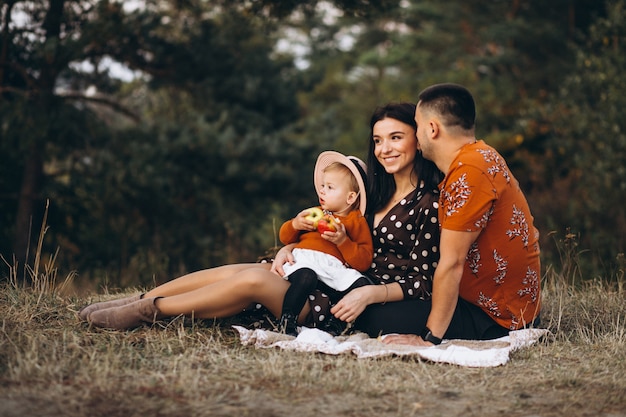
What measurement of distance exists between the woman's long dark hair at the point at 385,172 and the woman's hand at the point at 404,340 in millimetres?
765

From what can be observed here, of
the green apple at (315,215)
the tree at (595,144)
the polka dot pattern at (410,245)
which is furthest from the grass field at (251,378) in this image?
the tree at (595,144)

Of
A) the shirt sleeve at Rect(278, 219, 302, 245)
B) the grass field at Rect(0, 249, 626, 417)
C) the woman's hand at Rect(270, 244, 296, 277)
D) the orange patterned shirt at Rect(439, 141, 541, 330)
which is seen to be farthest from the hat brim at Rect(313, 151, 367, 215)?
the grass field at Rect(0, 249, 626, 417)

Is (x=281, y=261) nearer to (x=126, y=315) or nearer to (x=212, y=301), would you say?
(x=212, y=301)

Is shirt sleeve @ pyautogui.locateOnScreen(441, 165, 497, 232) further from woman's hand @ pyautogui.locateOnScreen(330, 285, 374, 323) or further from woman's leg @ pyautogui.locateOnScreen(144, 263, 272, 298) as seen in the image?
woman's leg @ pyautogui.locateOnScreen(144, 263, 272, 298)

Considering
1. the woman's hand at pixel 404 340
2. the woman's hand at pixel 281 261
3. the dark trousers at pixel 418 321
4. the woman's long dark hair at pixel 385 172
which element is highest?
the woman's long dark hair at pixel 385 172

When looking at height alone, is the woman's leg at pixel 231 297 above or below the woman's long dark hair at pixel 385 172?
below

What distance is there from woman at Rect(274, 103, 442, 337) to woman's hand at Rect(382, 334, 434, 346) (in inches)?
3.5

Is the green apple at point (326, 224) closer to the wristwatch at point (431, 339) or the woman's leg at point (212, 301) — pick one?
the woman's leg at point (212, 301)

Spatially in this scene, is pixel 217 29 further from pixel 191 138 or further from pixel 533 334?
pixel 533 334

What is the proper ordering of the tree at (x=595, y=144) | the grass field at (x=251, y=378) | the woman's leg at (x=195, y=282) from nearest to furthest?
the grass field at (x=251, y=378) → the woman's leg at (x=195, y=282) → the tree at (x=595, y=144)

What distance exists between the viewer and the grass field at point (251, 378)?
291 cm

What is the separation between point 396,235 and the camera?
413cm

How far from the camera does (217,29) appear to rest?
37.6ft

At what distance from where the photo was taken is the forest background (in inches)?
380
